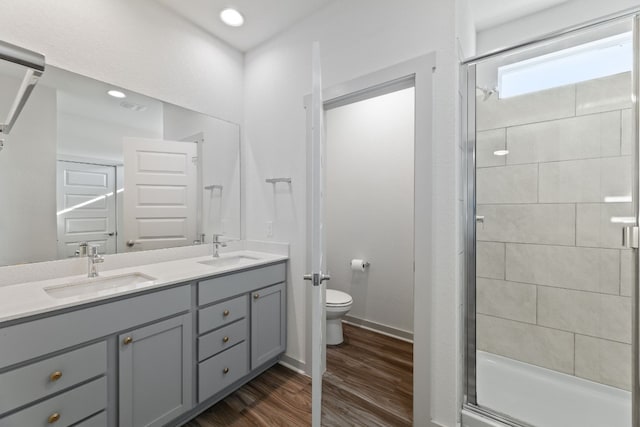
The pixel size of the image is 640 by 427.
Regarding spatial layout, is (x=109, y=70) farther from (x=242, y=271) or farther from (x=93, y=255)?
(x=242, y=271)

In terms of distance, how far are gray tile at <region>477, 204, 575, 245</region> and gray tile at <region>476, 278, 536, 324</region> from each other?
13.2 inches

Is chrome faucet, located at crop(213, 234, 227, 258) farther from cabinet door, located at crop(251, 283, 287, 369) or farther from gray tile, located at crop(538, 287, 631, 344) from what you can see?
gray tile, located at crop(538, 287, 631, 344)

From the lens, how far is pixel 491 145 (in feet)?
6.63

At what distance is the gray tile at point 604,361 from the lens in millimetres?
1622

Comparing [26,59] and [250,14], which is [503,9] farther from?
[26,59]

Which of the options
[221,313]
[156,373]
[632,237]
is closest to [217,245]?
[221,313]

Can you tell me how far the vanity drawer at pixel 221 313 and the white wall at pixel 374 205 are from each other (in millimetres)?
1446

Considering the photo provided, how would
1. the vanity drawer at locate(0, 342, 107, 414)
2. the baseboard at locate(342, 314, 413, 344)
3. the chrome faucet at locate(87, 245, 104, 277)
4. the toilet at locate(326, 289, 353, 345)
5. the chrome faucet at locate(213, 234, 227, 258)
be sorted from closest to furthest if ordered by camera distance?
1. the vanity drawer at locate(0, 342, 107, 414)
2. the chrome faucet at locate(87, 245, 104, 277)
3. the chrome faucet at locate(213, 234, 227, 258)
4. the toilet at locate(326, 289, 353, 345)
5. the baseboard at locate(342, 314, 413, 344)

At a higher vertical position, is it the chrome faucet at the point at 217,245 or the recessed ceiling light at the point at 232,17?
the recessed ceiling light at the point at 232,17

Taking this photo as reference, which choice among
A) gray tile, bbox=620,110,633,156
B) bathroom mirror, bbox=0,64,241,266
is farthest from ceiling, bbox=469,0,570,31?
bathroom mirror, bbox=0,64,241,266

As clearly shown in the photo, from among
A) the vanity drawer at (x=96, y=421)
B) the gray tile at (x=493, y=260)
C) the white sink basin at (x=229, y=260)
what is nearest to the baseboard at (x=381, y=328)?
the gray tile at (x=493, y=260)

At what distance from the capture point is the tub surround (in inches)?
43.5

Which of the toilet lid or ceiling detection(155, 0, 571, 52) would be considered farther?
the toilet lid

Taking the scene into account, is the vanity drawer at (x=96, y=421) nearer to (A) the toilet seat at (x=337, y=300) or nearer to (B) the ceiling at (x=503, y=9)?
(A) the toilet seat at (x=337, y=300)
